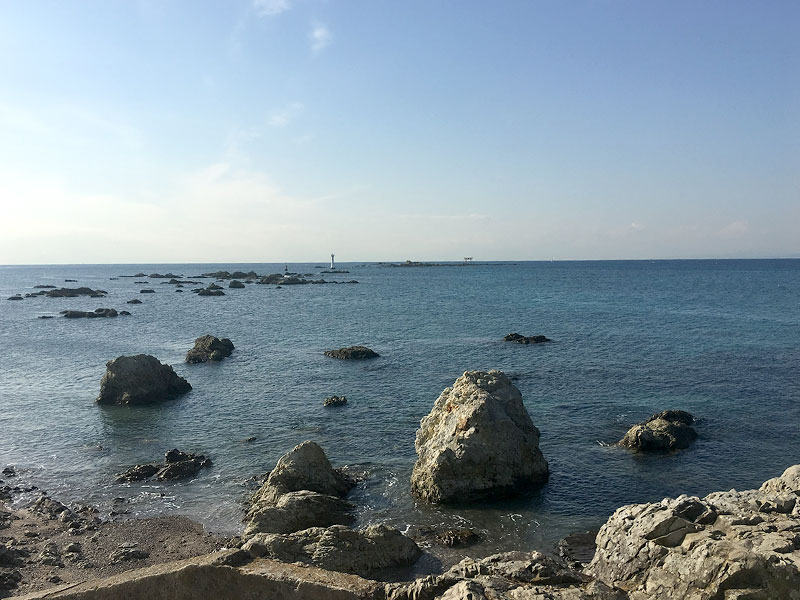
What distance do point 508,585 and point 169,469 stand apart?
688 inches

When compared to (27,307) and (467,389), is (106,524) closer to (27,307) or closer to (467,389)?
(467,389)

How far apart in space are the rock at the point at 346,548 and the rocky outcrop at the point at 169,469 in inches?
375

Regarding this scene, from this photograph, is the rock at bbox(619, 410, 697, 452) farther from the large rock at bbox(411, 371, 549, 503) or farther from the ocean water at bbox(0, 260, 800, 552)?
the large rock at bbox(411, 371, 549, 503)

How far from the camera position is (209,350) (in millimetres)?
49062

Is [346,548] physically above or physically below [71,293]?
below

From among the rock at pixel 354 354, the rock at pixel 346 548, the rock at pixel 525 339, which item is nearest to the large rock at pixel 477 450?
the rock at pixel 346 548

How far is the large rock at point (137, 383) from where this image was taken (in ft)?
113

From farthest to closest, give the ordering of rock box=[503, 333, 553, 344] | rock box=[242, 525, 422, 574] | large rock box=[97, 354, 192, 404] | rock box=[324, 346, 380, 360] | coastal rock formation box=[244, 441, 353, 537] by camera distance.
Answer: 1. rock box=[503, 333, 553, 344]
2. rock box=[324, 346, 380, 360]
3. large rock box=[97, 354, 192, 404]
4. coastal rock formation box=[244, 441, 353, 537]
5. rock box=[242, 525, 422, 574]

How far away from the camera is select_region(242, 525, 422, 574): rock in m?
13.9

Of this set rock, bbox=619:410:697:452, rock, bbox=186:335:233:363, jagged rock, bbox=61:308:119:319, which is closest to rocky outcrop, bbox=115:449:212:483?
rock, bbox=619:410:697:452

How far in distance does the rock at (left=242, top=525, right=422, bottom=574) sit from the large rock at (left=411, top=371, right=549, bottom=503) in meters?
4.33

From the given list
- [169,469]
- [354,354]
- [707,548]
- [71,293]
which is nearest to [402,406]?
[169,469]

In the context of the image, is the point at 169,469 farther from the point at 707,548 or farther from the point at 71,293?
the point at 71,293

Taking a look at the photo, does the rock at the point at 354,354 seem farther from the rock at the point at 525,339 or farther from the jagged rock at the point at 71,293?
the jagged rock at the point at 71,293
